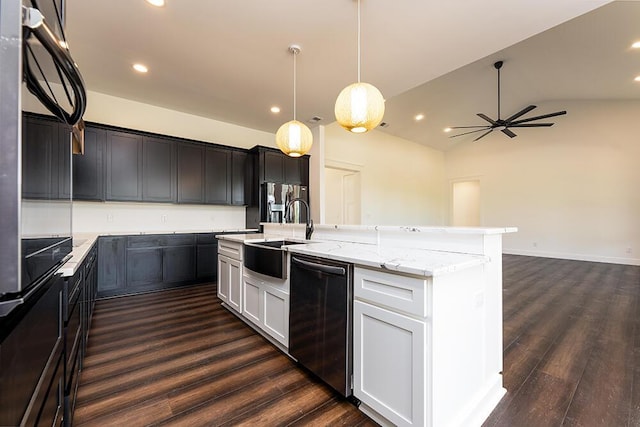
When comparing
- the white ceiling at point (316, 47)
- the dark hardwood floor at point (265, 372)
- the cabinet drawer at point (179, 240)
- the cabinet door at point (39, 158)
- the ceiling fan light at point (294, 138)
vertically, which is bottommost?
the dark hardwood floor at point (265, 372)

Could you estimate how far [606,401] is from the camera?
1.59m

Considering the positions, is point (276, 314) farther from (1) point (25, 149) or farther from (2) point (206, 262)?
(2) point (206, 262)

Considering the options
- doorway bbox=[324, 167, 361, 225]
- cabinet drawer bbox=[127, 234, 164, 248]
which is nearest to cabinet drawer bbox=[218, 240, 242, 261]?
cabinet drawer bbox=[127, 234, 164, 248]

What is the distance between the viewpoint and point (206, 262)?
4156 mm

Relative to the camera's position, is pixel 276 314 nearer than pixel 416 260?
No

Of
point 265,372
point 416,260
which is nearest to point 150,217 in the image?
point 265,372

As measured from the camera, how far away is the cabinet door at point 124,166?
367cm

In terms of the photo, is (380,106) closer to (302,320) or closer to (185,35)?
(302,320)

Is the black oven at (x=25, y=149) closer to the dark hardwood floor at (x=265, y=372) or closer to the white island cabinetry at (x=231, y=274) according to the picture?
the dark hardwood floor at (x=265, y=372)

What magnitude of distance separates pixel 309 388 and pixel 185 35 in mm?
3220

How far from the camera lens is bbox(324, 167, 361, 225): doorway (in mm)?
→ 6930

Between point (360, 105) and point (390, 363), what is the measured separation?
1709 millimetres

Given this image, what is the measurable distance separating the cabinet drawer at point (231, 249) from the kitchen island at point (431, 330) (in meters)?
1.26

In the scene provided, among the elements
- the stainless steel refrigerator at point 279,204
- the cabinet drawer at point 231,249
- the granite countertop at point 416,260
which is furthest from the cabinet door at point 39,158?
the stainless steel refrigerator at point 279,204
